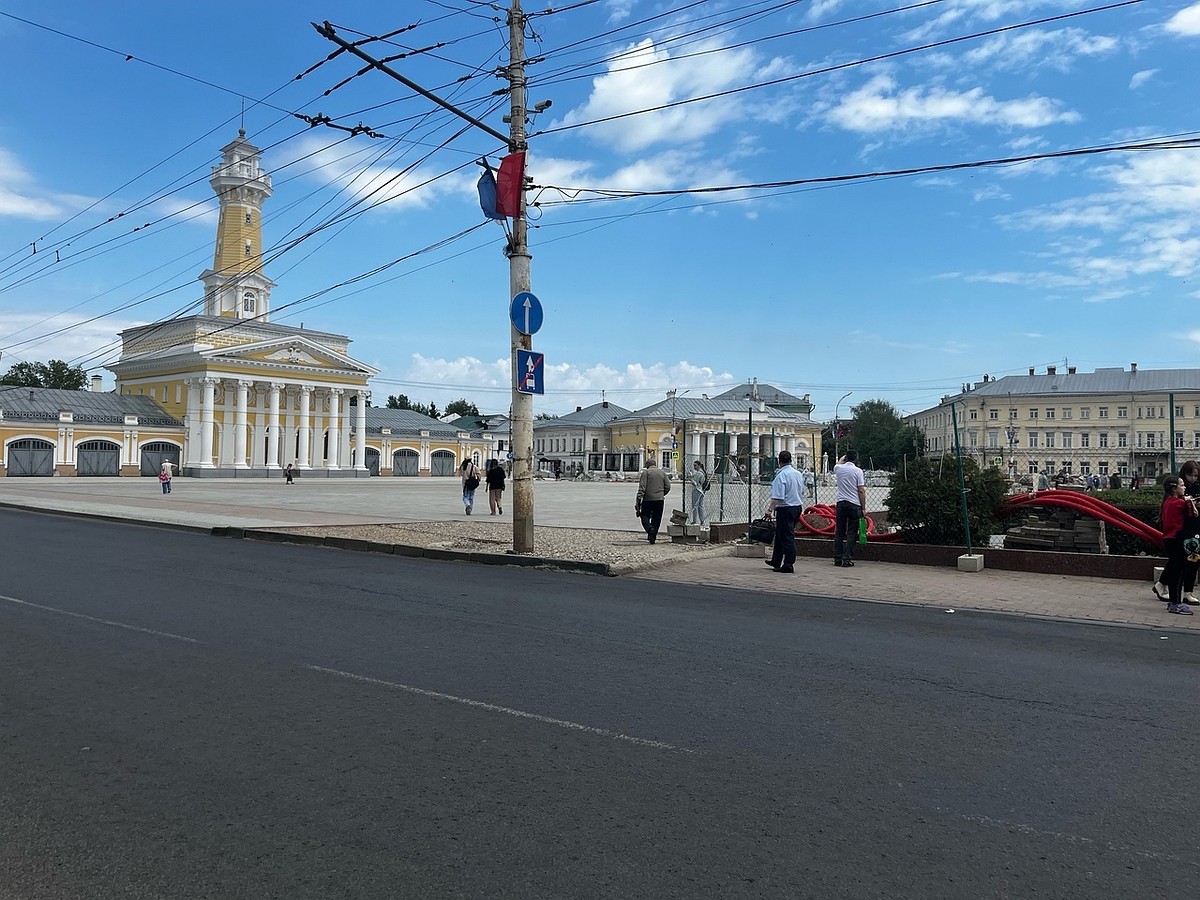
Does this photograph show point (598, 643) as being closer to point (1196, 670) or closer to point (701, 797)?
point (701, 797)

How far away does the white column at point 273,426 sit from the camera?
3125 inches

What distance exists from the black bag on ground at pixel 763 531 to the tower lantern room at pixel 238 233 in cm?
7412

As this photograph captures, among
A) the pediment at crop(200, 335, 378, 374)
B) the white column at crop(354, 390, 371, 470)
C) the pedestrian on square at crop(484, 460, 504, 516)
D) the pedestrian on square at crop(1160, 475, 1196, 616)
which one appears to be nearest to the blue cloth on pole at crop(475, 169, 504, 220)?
the pedestrian on square at crop(1160, 475, 1196, 616)

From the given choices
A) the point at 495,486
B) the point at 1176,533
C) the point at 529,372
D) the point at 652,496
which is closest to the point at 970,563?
the point at 1176,533

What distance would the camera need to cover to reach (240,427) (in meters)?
76.6

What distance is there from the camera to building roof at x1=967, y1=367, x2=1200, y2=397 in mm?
92562

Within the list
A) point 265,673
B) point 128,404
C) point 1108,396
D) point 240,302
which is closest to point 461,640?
point 265,673

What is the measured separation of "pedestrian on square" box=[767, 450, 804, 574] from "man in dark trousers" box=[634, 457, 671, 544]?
11.9ft

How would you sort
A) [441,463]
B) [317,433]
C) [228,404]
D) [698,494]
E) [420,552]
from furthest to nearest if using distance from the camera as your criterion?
1. [441,463]
2. [317,433]
3. [228,404]
4. [698,494]
5. [420,552]

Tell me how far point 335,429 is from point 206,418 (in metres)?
13.7

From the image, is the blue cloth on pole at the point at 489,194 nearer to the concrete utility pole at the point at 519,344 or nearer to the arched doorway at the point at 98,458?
the concrete utility pole at the point at 519,344

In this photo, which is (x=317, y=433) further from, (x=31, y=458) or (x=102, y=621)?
(x=102, y=621)

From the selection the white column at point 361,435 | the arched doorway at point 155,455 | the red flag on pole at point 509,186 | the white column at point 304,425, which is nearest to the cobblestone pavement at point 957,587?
the red flag on pole at point 509,186

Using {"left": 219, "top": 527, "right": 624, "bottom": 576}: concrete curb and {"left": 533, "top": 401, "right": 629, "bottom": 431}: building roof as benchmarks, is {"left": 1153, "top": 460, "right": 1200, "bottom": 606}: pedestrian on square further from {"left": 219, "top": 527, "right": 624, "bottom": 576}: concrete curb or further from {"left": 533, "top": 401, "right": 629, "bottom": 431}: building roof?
{"left": 533, "top": 401, "right": 629, "bottom": 431}: building roof
